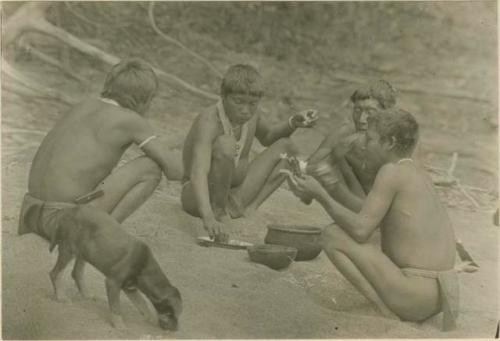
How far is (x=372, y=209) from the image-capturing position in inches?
243

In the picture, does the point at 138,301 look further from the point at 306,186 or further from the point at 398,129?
the point at 398,129

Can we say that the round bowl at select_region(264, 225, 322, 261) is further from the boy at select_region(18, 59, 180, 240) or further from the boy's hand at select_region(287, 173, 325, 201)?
the boy at select_region(18, 59, 180, 240)

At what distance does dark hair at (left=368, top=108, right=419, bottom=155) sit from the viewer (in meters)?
6.25

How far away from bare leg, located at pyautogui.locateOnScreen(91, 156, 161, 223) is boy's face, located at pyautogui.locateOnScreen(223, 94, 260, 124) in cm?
58

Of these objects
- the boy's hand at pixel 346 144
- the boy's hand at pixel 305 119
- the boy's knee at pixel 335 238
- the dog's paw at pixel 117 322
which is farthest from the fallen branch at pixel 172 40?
the dog's paw at pixel 117 322

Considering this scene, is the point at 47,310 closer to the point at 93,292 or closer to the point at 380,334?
the point at 93,292

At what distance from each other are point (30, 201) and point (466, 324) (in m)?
2.65

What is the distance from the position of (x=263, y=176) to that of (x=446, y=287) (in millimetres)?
1289

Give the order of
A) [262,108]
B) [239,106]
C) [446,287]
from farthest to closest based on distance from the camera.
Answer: [262,108]
[239,106]
[446,287]

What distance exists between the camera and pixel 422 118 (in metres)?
6.75

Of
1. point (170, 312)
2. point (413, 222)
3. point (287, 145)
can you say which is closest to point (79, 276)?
point (170, 312)

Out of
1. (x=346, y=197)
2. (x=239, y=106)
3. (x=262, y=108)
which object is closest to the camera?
(x=346, y=197)

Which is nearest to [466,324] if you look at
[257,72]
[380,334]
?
[380,334]

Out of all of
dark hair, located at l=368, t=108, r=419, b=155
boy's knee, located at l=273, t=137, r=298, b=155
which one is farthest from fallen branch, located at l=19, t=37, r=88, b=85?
dark hair, located at l=368, t=108, r=419, b=155
